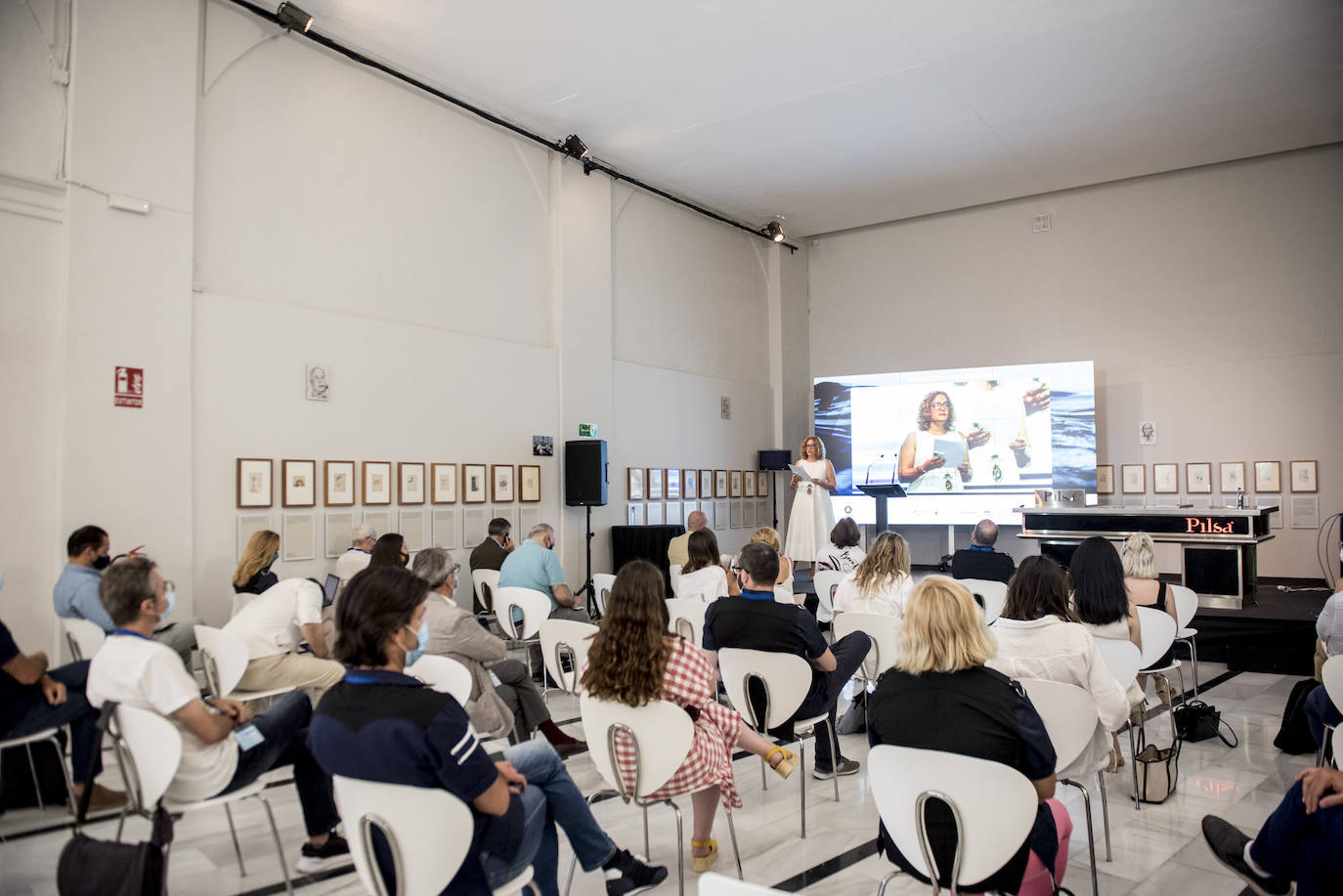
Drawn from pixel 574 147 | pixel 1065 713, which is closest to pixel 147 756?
pixel 1065 713

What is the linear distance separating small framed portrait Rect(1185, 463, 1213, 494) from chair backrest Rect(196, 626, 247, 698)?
1046 cm

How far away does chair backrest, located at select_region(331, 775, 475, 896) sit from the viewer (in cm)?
211

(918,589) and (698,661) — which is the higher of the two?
(918,589)

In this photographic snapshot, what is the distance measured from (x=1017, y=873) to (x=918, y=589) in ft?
2.59

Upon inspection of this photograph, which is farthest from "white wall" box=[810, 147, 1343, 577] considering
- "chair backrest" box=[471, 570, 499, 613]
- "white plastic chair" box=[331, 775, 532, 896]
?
"white plastic chair" box=[331, 775, 532, 896]

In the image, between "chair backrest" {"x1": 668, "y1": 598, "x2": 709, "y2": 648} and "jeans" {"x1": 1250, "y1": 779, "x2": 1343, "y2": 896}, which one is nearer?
"jeans" {"x1": 1250, "y1": 779, "x2": 1343, "y2": 896}

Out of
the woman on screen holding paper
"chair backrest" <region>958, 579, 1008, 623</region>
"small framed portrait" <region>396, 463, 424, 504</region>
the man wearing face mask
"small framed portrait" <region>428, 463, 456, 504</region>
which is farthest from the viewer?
the woman on screen holding paper

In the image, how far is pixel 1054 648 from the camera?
328cm

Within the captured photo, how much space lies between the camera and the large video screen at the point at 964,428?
1062cm

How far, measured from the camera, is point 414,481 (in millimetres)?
7895

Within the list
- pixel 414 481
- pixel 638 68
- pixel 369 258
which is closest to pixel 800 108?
pixel 638 68

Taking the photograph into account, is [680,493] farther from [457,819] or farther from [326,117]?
[457,819]

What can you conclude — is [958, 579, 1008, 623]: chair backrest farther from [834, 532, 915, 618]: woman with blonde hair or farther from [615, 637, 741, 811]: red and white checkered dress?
[615, 637, 741, 811]: red and white checkered dress

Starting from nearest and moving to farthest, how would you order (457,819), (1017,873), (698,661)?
(457,819) → (1017,873) → (698,661)
